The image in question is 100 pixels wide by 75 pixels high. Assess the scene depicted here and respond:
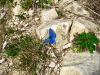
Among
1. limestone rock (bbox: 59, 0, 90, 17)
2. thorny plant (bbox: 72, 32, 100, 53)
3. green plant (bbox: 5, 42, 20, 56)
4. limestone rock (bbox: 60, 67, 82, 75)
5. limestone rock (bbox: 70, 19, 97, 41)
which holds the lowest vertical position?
limestone rock (bbox: 60, 67, 82, 75)

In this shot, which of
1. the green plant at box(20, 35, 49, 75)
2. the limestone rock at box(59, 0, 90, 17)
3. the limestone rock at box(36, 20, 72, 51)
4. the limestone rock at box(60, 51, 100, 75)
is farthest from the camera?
the limestone rock at box(59, 0, 90, 17)

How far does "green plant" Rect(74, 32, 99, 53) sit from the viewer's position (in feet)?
10.5

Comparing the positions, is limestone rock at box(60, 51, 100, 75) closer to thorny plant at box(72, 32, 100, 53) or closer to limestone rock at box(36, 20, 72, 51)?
thorny plant at box(72, 32, 100, 53)

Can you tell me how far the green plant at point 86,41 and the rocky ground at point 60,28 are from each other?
0.09 m

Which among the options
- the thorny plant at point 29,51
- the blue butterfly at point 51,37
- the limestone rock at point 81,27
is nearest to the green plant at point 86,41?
the limestone rock at point 81,27

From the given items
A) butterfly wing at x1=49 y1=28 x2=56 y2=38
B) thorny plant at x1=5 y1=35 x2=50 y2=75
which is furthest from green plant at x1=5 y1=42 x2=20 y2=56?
butterfly wing at x1=49 y1=28 x2=56 y2=38

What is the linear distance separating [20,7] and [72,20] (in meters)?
1.11

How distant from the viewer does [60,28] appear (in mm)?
3537

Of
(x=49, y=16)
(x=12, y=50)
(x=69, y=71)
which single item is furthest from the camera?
(x=49, y=16)

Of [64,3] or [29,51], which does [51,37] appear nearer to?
[29,51]

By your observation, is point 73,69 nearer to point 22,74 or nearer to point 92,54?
point 92,54

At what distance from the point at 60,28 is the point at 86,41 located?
517mm

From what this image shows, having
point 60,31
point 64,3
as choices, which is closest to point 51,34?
point 60,31

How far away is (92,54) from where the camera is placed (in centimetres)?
322
